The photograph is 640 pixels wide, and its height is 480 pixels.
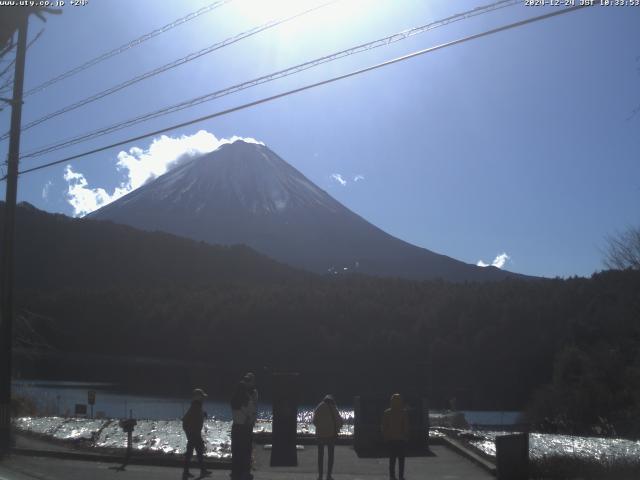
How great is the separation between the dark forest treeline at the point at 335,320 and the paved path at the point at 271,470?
18804 millimetres

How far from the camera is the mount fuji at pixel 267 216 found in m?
148

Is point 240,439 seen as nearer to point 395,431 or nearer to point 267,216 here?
point 395,431

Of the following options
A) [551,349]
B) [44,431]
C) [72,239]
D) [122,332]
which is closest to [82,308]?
[122,332]

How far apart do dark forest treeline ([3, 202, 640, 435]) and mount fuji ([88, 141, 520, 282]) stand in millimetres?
35102

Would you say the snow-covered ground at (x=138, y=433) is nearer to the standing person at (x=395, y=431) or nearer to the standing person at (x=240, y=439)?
the standing person at (x=240, y=439)

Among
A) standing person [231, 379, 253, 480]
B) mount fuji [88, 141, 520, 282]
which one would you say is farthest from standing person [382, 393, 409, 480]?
mount fuji [88, 141, 520, 282]

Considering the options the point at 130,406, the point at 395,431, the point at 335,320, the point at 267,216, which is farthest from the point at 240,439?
the point at 267,216

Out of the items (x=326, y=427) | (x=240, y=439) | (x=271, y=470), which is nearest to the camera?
(x=240, y=439)

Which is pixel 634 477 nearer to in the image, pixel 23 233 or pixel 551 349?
pixel 551 349

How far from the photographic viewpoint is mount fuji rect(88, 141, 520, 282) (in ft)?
484

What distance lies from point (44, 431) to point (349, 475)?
7.65 metres

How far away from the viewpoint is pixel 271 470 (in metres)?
13.3

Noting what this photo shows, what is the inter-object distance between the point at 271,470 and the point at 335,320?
219 ft

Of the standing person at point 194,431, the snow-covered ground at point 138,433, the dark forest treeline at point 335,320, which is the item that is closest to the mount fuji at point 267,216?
the dark forest treeline at point 335,320
